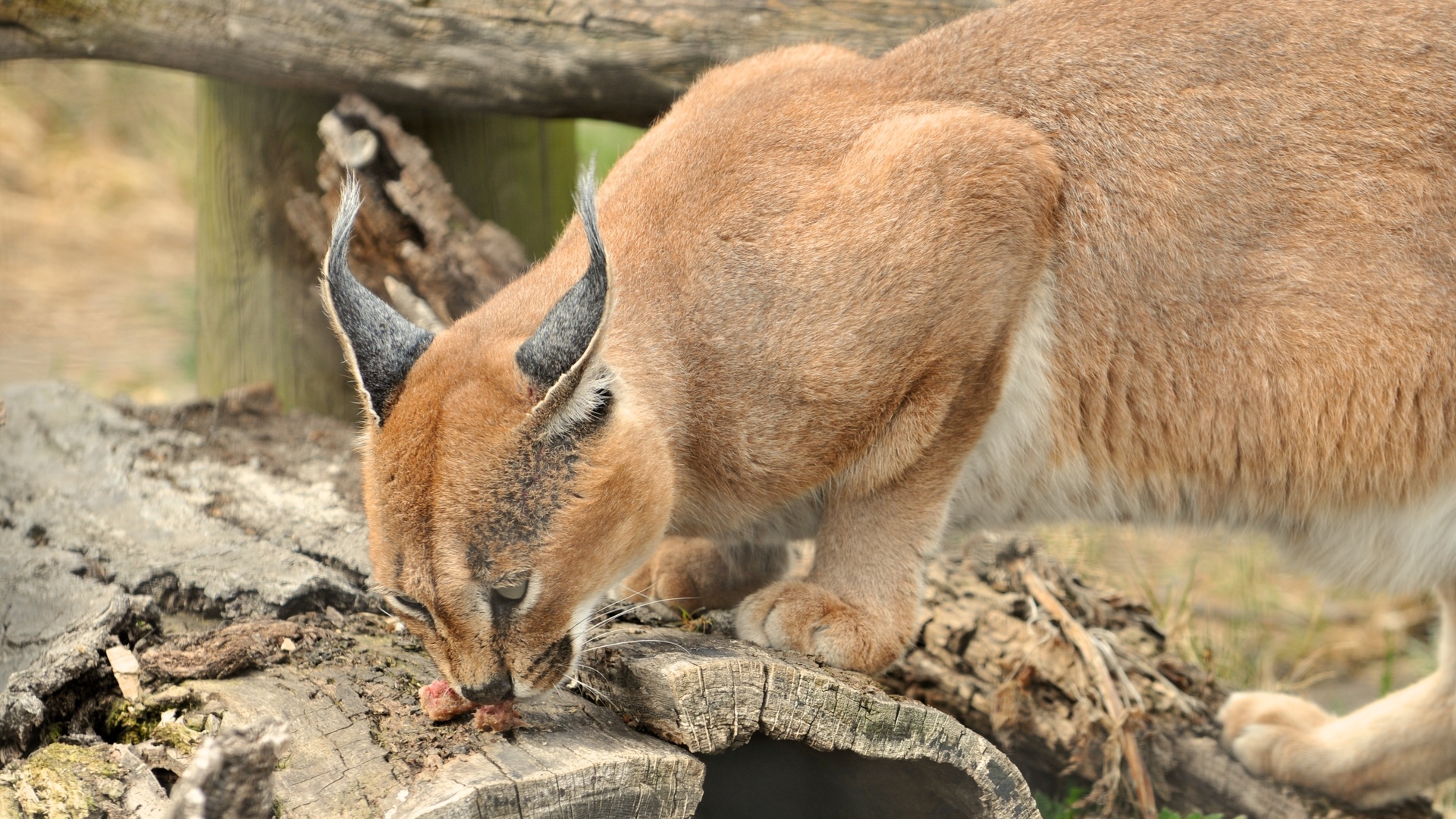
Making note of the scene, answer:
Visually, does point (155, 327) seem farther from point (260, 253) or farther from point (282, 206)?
point (282, 206)

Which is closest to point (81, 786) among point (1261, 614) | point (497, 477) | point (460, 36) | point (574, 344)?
point (497, 477)

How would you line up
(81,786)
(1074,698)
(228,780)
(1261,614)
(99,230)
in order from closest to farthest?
1. (228,780)
2. (81,786)
3. (1074,698)
4. (1261,614)
5. (99,230)

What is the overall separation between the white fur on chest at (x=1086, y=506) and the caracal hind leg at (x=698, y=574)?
0.73 m

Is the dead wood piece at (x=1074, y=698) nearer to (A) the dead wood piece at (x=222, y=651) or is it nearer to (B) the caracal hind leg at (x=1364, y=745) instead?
(B) the caracal hind leg at (x=1364, y=745)

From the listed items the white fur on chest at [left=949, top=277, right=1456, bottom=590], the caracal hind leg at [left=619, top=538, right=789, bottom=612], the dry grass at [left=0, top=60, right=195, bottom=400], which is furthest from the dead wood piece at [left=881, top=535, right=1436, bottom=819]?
the dry grass at [left=0, top=60, right=195, bottom=400]

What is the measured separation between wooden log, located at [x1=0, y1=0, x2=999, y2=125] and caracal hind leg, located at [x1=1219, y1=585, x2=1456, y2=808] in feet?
9.62

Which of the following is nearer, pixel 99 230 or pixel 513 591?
pixel 513 591

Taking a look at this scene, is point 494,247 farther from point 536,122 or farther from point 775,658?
→ point 775,658

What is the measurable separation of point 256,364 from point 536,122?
1700mm

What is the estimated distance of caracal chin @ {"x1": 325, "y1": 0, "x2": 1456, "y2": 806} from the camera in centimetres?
366

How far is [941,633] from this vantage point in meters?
4.45

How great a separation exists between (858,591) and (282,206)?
3301 millimetres

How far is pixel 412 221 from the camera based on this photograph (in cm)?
532

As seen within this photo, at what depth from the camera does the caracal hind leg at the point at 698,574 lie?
169 inches
